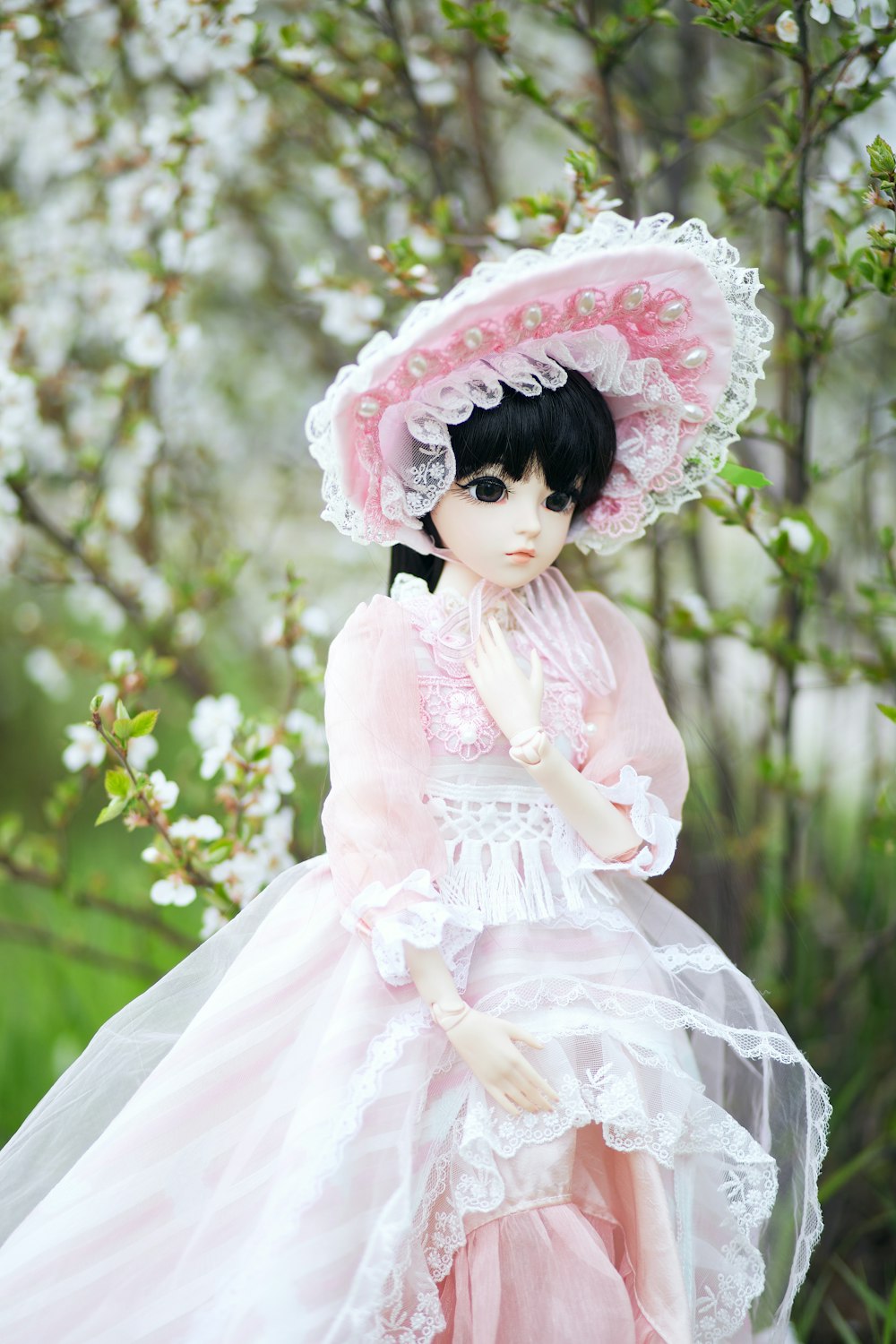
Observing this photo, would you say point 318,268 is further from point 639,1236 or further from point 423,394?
point 639,1236

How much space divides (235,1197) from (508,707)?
682 mm

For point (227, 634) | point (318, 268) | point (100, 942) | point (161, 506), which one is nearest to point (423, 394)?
point (318, 268)

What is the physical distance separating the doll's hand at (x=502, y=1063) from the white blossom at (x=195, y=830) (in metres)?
0.60

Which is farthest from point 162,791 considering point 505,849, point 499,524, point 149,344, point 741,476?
point 149,344

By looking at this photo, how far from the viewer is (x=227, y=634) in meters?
3.94

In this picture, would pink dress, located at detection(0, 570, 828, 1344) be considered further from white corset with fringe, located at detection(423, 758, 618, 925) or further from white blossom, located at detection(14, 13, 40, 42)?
white blossom, located at detection(14, 13, 40, 42)

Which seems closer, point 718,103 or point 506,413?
point 506,413

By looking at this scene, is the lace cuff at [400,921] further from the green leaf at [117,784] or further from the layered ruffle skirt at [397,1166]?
the green leaf at [117,784]

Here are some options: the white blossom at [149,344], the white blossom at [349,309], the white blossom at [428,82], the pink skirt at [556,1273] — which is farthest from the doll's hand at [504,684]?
the white blossom at [428,82]

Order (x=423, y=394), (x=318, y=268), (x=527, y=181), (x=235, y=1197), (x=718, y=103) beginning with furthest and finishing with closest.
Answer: (x=527, y=181), (x=318, y=268), (x=718, y=103), (x=423, y=394), (x=235, y=1197)

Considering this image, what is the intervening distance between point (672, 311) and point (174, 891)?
3.73ft

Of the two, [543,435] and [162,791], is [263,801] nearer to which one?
[162,791]

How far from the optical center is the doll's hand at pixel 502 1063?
4.25 ft

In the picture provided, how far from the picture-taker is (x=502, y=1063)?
1.29 m
